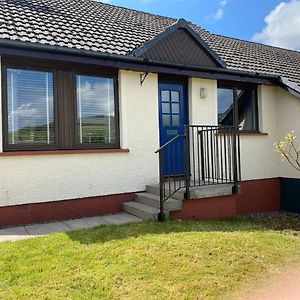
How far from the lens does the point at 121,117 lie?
7.52 m

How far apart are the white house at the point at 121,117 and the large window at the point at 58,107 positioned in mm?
20

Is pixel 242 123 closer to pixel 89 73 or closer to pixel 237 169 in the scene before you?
pixel 237 169

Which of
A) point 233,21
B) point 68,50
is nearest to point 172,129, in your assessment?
point 68,50

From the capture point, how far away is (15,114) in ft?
21.1

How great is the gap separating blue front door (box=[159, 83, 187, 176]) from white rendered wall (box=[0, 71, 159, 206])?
1.15ft

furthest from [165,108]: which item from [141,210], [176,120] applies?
[141,210]

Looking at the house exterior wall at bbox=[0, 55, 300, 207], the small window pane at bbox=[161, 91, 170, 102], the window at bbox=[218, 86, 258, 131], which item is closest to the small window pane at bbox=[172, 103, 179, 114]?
the small window pane at bbox=[161, 91, 170, 102]

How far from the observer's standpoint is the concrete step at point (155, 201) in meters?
6.53

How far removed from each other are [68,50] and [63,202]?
3048 millimetres

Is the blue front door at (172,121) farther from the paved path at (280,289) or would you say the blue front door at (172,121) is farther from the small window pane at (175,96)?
the paved path at (280,289)

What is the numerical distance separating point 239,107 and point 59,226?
252 inches

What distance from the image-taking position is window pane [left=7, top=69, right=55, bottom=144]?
6.38 meters

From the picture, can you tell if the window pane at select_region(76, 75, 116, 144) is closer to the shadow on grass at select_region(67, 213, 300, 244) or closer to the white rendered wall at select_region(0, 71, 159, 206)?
the white rendered wall at select_region(0, 71, 159, 206)

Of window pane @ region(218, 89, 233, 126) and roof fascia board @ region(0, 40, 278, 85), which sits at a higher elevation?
roof fascia board @ region(0, 40, 278, 85)
